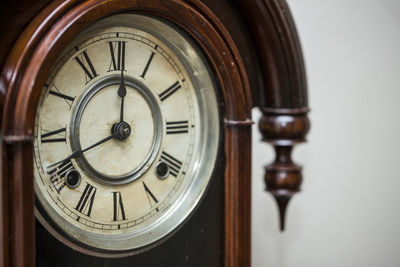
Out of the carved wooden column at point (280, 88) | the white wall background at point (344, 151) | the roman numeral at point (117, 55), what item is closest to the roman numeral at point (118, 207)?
the roman numeral at point (117, 55)

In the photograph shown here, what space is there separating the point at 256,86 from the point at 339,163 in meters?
0.77

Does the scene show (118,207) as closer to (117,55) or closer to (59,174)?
(59,174)

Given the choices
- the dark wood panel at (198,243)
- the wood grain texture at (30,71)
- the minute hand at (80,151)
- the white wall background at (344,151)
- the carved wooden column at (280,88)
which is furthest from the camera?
the white wall background at (344,151)

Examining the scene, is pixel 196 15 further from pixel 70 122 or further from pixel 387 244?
pixel 387 244

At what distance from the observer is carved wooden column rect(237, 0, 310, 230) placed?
1222mm

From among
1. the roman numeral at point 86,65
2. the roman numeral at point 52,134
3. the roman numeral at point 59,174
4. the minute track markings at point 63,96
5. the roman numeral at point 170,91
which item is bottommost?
the roman numeral at point 59,174

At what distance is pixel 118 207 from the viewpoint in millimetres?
1054

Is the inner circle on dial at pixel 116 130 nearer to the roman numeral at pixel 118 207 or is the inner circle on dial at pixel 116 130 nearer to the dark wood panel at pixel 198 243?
the roman numeral at pixel 118 207

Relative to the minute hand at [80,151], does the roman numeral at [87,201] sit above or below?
below

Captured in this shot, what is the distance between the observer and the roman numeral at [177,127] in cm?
112

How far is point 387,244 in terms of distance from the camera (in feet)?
6.72

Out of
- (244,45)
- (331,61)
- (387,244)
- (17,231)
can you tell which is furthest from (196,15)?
(387,244)

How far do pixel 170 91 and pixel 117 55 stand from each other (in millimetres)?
140

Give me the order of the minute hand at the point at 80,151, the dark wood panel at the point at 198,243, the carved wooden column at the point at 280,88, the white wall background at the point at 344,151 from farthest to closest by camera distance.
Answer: the white wall background at the point at 344,151 < the carved wooden column at the point at 280,88 < the dark wood panel at the point at 198,243 < the minute hand at the point at 80,151
